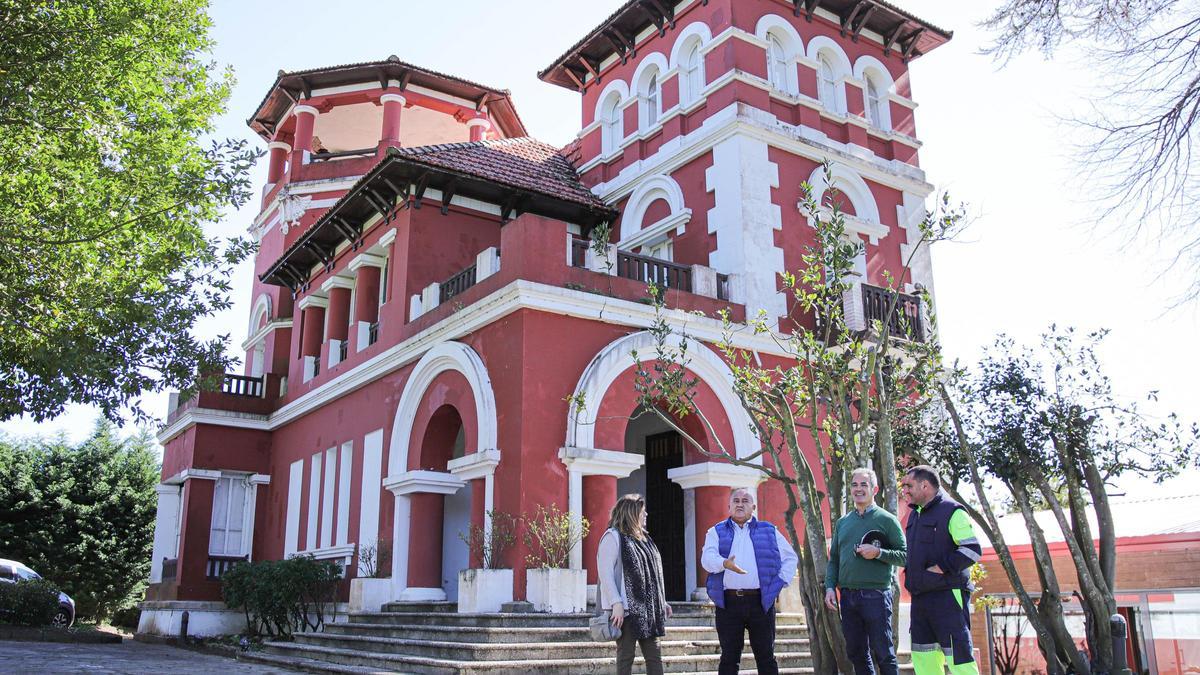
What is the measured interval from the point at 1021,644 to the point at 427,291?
11043 millimetres

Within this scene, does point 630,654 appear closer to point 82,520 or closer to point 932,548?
point 932,548

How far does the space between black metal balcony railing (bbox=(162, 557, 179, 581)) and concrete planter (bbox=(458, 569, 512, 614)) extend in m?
10.1

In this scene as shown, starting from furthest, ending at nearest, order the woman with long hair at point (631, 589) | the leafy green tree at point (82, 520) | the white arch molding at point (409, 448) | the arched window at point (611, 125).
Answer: the leafy green tree at point (82, 520), the arched window at point (611, 125), the white arch molding at point (409, 448), the woman with long hair at point (631, 589)

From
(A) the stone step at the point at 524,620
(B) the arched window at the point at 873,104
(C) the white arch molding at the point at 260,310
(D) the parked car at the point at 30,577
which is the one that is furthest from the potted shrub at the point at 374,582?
(B) the arched window at the point at 873,104

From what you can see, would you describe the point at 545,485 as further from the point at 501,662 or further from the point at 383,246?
the point at 383,246

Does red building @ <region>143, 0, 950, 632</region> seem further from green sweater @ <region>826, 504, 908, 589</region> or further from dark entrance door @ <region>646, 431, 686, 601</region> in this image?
green sweater @ <region>826, 504, 908, 589</region>

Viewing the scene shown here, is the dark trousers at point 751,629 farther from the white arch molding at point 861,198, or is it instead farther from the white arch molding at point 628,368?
the white arch molding at point 861,198

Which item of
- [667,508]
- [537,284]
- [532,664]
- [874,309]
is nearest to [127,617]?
[667,508]

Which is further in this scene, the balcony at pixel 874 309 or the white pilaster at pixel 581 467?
the balcony at pixel 874 309

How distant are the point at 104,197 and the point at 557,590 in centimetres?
702

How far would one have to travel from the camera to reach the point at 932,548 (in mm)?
6383

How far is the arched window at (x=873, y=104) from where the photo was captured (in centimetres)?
1738

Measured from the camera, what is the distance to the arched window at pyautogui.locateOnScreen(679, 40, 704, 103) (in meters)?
16.2

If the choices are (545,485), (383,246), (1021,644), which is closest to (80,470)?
(383,246)
